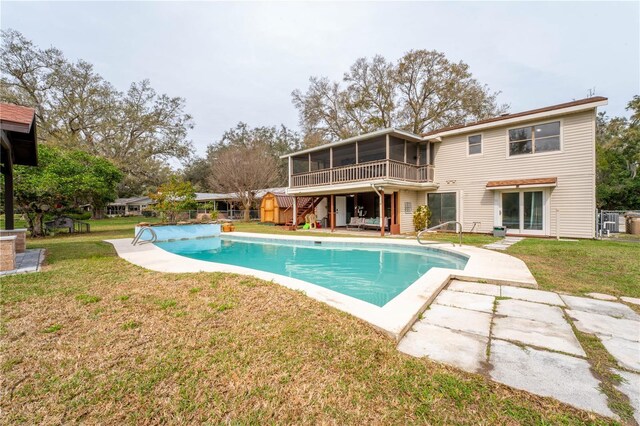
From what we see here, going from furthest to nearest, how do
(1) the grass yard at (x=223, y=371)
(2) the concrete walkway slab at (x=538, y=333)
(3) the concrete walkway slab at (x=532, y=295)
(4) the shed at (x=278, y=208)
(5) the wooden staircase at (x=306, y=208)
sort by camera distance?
(4) the shed at (x=278, y=208)
(5) the wooden staircase at (x=306, y=208)
(3) the concrete walkway slab at (x=532, y=295)
(2) the concrete walkway slab at (x=538, y=333)
(1) the grass yard at (x=223, y=371)

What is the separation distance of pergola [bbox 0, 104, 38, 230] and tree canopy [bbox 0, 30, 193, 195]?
66.4ft

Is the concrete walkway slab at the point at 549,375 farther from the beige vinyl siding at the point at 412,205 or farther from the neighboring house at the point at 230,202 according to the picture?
the neighboring house at the point at 230,202

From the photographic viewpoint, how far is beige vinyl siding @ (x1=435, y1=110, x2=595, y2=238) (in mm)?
9828

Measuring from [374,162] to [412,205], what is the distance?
339 centimetres

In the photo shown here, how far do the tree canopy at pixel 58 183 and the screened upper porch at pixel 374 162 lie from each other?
9.23m

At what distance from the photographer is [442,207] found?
43.7ft

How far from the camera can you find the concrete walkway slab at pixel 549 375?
1.91m

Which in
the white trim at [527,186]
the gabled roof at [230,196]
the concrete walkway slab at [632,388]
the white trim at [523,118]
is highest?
the white trim at [523,118]

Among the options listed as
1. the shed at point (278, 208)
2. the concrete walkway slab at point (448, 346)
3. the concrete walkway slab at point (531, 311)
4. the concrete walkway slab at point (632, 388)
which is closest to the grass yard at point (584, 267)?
the concrete walkway slab at point (531, 311)

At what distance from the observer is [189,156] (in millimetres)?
31125

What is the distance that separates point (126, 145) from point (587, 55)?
118 feet

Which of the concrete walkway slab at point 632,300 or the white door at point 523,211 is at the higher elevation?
the white door at point 523,211

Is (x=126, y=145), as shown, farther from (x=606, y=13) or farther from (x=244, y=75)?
(x=606, y=13)

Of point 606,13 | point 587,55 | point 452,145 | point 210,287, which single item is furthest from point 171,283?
point 587,55
